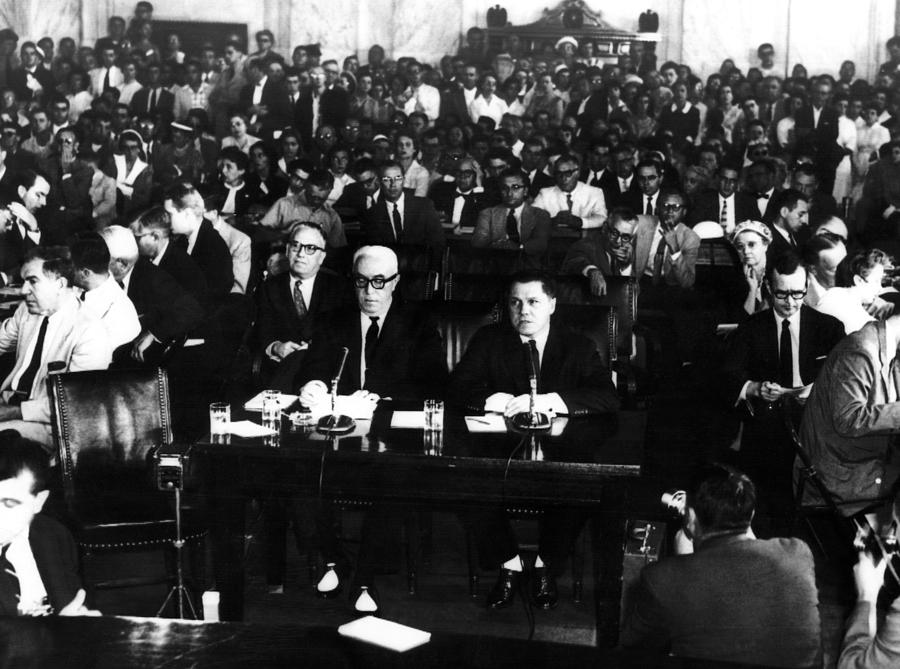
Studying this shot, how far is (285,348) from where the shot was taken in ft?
17.0

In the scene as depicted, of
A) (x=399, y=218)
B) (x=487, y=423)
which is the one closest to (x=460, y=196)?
(x=399, y=218)

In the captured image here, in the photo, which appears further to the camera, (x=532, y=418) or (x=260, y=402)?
(x=260, y=402)

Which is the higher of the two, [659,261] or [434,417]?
[659,261]

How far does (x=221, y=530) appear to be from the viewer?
3480 mm

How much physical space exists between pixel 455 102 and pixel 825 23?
3.04m

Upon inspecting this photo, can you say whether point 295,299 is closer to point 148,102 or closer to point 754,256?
point 754,256

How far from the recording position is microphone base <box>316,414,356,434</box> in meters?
3.53

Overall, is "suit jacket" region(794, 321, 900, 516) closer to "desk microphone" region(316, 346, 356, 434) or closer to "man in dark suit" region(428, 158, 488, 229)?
"desk microphone" region(316, 346, 356, 434)

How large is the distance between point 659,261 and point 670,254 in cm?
7

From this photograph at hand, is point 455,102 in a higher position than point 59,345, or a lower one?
higher

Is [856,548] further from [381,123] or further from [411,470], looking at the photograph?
[381,123]

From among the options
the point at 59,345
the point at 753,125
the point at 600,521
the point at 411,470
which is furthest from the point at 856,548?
the point at 753,125

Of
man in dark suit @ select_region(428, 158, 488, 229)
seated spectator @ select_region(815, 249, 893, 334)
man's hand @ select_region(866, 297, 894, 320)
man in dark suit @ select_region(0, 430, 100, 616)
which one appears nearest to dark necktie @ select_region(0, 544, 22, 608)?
man in dark suit @ select_region(0, 430, 100, 616)

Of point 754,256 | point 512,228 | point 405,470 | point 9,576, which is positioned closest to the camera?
point 9,576
